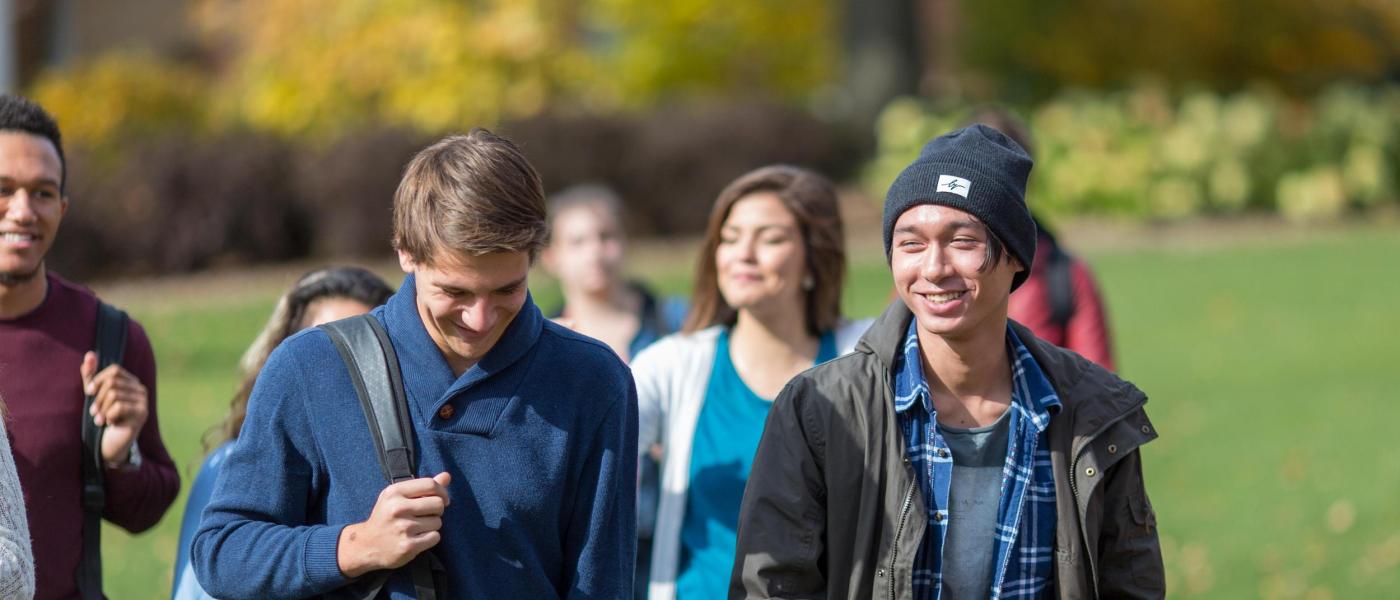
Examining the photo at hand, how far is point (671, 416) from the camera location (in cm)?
459

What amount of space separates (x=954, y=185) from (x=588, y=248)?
11.0 feet

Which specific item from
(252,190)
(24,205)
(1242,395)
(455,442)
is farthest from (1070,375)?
(252,190)

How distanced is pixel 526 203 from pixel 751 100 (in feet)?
55.8

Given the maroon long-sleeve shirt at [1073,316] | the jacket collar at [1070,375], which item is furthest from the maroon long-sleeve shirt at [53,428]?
the maroon long-sleeve shirt at [1073,316]

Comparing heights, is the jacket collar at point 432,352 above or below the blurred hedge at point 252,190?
below

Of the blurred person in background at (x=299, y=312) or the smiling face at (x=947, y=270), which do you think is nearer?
the smiling face at (x=947, y=270)

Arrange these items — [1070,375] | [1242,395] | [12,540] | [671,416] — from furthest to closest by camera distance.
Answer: [1242,395] → [671,416] → [1070,375] → [12,540]

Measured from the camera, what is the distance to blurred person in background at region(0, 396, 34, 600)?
3.01 meters

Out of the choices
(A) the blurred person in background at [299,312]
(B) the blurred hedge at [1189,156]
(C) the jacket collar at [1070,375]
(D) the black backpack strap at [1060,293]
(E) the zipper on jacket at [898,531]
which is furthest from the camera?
(B) the blurred hedge at [1189,156]

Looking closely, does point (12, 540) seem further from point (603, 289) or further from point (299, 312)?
point (603, 289)

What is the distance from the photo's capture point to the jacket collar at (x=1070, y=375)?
135 inches

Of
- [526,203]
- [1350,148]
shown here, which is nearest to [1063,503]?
[526,203]

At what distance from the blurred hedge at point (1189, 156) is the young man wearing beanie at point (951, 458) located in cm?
1702

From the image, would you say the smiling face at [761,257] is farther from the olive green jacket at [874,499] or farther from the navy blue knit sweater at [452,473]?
the navy blue knit sweater at [452,473]
